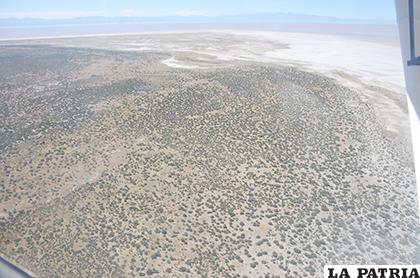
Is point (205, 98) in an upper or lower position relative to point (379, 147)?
upper

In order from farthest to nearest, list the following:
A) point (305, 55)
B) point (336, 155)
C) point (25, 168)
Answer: point (305, 55) → point (336, 155) → point (25, 168)

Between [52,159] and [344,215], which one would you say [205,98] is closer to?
[52,159]

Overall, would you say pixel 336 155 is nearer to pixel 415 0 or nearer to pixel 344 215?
pixel 344 215

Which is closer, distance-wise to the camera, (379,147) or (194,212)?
(194,212)

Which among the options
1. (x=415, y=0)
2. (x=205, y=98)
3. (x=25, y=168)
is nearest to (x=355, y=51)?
(x=205, y=98)

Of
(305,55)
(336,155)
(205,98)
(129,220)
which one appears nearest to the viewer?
(129,220)

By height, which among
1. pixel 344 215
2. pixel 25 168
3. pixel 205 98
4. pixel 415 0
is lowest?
pixel 344 215

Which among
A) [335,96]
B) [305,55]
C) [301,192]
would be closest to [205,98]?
[335,96]
